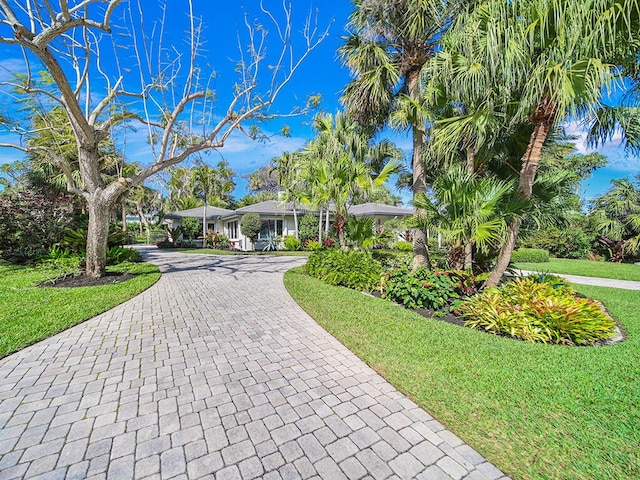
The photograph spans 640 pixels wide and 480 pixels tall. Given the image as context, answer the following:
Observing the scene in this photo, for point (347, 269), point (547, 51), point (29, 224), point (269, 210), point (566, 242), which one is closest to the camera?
point (547, 51)

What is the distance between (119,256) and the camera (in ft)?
38.1

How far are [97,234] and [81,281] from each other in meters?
1.38

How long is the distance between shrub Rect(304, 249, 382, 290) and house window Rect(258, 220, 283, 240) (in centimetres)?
1188

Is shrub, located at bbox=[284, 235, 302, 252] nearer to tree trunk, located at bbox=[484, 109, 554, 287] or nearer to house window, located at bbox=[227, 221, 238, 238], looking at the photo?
house window, located at bbox=[227, 221, 238, 238]

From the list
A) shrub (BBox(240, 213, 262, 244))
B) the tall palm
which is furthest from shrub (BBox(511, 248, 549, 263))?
shrub (BBox(240, 213, 262, 244))

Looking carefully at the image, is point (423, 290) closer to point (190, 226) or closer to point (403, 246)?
point (403, 246)

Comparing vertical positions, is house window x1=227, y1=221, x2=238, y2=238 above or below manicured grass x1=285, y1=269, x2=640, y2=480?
above

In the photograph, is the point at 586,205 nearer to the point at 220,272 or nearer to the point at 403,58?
the point at 403,58

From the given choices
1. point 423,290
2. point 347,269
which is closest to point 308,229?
point 347,269

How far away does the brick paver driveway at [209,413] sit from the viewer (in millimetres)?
2049

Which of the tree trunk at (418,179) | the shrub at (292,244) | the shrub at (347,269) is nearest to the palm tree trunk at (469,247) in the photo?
the tree trunk at (418,179)

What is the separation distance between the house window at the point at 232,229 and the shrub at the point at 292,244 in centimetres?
477

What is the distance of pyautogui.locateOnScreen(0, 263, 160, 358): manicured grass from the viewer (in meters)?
4.32

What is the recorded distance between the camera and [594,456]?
6.84 ft
